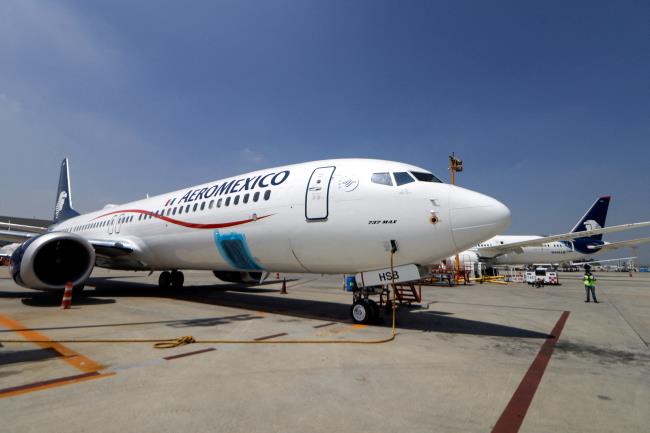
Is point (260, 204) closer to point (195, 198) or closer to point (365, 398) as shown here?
point (195, 198)

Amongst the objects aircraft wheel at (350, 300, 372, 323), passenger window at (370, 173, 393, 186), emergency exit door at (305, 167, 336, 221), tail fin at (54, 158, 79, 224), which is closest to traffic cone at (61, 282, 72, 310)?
emergency exit door at (305, 167, 336, 221)

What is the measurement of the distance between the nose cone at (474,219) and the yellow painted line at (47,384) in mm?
5865

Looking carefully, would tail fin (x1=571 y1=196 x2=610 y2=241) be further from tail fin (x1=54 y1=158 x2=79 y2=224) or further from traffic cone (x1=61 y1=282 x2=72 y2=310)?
tail fin (x1=54 y1=158 x2=79 y2=224)

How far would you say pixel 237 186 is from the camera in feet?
33.1

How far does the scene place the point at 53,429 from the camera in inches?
112

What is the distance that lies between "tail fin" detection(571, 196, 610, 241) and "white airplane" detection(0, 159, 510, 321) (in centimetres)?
3360

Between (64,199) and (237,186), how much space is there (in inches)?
896

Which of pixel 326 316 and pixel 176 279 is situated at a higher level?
pixel 176 279

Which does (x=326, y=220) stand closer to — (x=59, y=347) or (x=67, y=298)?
(x=59, y=347)

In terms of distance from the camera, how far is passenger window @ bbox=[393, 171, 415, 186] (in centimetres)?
728

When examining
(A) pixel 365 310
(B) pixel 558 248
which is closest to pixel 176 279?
(A) pixel 365 310

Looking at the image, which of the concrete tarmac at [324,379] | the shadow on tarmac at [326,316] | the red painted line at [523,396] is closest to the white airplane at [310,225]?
the shadow on tarmac at [326,316]

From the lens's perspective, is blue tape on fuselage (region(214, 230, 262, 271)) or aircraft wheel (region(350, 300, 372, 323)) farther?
blue tape on fuselage (region(214, 230, 262, 271))

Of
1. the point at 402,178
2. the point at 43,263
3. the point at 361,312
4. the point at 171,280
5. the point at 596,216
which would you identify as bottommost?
the point at 361,312
